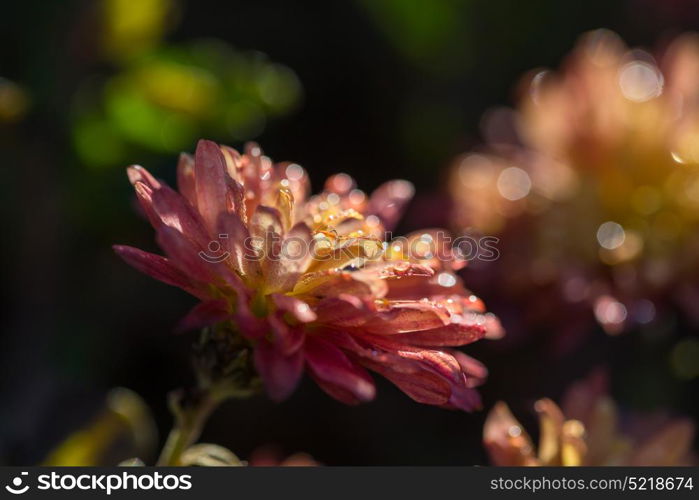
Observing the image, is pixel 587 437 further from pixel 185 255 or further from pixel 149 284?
pixel 149 284

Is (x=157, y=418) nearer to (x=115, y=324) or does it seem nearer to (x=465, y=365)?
(x=115, y=324)

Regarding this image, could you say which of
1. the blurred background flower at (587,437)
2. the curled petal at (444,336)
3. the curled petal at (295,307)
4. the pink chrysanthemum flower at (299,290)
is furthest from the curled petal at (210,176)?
the blurred background flower at (587,437)

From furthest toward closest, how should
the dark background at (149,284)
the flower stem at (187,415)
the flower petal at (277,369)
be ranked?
the dark background at (149,284) → the flower stem at (187,415) → the flower petal at (277,369)

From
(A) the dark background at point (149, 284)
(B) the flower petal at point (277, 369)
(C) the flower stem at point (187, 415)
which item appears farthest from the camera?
(A) the dark background at point (149, 284)

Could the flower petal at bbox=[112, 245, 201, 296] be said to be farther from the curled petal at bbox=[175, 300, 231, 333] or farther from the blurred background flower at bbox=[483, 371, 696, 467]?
the blurred background flower at bbox=[483, 371, 696, 467]

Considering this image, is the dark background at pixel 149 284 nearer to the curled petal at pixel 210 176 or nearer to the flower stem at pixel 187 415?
the flower stem at pixel 187 415

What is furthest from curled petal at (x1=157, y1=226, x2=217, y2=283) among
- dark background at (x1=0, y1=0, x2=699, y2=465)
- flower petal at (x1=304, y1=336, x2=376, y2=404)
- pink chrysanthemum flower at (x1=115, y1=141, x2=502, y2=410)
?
dark background at (x1=0, y1=0, x2=699, y2=465)

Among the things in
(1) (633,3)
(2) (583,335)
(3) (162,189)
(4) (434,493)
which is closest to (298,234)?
(3) (162,189)

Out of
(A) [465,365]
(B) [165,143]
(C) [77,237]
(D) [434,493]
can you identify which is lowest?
(D) [434,493]
